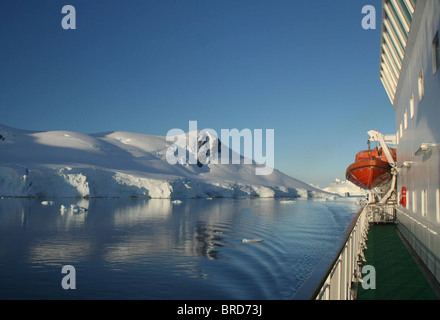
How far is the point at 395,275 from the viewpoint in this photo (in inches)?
253

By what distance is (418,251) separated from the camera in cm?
762

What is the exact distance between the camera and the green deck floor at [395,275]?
202 inches

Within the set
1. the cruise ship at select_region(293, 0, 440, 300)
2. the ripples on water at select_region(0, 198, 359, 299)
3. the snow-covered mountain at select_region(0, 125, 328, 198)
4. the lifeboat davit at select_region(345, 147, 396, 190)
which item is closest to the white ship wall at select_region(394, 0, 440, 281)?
the cruise ship at select_region(293, 0, 440, 300)

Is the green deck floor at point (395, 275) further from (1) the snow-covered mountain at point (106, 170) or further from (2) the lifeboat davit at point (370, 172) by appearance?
(1) the snow-covered mountain at point (106, 170)

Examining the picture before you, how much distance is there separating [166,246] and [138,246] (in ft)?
3.49

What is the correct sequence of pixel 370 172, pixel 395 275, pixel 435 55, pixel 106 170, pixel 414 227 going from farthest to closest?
pixel 106 170
pixel 370 172
pixel 414 227
pixel 395 275
pixel 435 55

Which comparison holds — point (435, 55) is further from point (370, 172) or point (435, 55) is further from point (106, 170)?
point (106, 170)

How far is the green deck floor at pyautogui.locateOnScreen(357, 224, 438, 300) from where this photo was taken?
5.12m

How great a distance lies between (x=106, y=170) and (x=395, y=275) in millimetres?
58770

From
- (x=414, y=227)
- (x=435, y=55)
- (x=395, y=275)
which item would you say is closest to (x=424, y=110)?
(x=435, y=55)

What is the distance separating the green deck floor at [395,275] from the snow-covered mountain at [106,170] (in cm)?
5158
